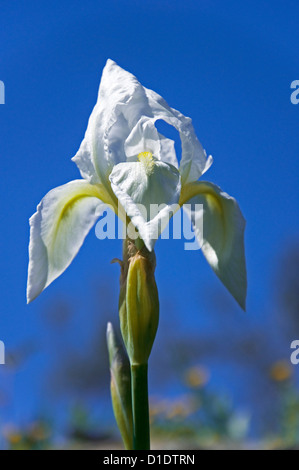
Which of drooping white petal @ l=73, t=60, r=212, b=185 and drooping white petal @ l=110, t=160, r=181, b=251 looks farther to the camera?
drooping white petal @ l=73, t=60, r=212, b=185

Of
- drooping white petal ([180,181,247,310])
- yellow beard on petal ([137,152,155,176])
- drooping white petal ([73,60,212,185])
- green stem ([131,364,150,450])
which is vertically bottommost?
green stem ([131,364,150,450])

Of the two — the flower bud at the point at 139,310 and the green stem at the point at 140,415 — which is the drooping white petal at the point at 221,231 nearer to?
the flower bud at the point at 139,310

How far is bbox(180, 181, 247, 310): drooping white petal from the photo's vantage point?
4.04 feet

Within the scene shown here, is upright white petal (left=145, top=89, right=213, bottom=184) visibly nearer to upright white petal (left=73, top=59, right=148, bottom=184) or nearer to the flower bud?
upright white petal (left=73, top=59, right=148, bottom=184)

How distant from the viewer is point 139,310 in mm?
1117

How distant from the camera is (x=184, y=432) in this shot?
11.3ft

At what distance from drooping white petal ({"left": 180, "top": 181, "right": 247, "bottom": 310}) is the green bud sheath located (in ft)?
0.99

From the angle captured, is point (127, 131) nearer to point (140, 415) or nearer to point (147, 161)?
point (147, 161)

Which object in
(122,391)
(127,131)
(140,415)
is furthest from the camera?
(127,131)

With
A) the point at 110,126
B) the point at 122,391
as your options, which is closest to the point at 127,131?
the point at 110,126

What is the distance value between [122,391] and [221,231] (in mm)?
456

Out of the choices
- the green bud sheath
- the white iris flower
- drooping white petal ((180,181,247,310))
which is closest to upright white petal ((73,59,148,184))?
the white iris flower

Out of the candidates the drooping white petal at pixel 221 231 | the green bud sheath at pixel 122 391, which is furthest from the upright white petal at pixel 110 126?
the green bud sheath at pixel 122 391
